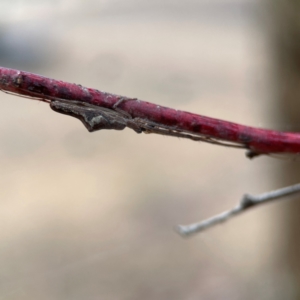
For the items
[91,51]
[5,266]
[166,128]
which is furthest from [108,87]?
[166,128]

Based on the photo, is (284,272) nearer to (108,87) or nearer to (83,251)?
(83,251)

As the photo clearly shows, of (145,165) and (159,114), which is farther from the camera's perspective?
(145,165)

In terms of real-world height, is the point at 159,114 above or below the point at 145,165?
below

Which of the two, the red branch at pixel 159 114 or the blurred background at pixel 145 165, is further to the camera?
the blurred background at pixel 145 165

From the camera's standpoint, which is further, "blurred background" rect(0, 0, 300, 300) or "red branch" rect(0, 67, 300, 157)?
"blurred background" rect(0, 0, 300, 300)
